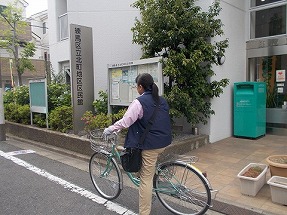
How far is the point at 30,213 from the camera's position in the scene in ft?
11.5

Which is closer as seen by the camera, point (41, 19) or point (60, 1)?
point (60, 1)

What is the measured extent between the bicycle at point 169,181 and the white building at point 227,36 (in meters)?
3.58

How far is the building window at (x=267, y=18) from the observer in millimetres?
7376

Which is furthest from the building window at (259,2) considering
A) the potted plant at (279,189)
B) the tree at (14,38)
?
the tree at (14,38)

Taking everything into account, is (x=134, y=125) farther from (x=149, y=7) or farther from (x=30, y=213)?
(x=149, y=7)

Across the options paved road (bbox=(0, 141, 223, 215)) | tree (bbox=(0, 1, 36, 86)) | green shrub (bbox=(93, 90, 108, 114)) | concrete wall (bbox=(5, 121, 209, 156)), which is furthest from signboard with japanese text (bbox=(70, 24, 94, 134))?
tree (bbox=(0, 1, 36, 86))

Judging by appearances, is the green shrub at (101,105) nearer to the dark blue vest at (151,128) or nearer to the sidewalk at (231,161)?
the sidewalk at (231,161)

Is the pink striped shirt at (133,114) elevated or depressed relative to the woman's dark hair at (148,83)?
depressed

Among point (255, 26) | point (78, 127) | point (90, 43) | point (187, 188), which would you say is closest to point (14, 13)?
point (90, 43)

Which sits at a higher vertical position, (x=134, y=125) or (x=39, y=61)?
(x=39, y=61)

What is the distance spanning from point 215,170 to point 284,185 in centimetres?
161

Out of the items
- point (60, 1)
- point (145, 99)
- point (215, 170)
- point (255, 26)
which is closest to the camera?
point (145, 99)

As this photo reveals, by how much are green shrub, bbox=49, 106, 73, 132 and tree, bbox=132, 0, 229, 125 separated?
2.71 meters

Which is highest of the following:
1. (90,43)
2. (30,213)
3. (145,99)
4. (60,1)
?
(60,1)
